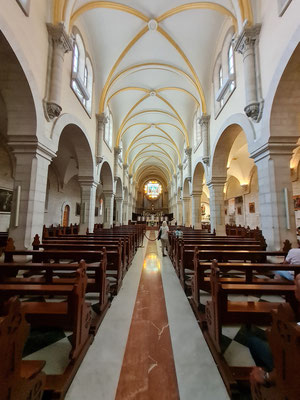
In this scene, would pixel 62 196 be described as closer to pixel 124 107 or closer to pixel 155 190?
pixel 124 107

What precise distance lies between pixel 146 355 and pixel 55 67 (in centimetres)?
679

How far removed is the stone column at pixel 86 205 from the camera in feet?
29.8

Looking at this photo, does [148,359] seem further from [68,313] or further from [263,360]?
[263,360]

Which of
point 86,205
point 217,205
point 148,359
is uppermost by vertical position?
point 217,205

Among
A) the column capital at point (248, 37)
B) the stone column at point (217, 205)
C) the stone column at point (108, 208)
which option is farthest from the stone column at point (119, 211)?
the column capital at point (248, 37)

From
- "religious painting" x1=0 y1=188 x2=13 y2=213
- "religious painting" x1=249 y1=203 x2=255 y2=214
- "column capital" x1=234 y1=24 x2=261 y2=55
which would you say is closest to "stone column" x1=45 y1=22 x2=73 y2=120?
"column capital" x1=234 y1=24 x2=261 y2=55

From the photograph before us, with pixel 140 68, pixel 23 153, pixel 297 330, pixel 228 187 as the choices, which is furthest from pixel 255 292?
pixel 228 187

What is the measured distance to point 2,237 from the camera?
239 inches

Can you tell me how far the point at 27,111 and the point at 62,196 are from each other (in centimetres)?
1017

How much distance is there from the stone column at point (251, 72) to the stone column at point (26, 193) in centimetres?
568

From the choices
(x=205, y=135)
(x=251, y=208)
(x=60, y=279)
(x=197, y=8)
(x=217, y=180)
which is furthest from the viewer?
(x=251, y=208)

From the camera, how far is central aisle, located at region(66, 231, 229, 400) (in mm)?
1647

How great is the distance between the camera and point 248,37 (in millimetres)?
5398

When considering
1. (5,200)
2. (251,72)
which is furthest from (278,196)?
(5,200)
